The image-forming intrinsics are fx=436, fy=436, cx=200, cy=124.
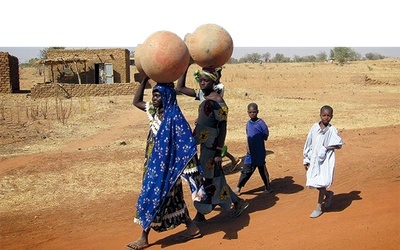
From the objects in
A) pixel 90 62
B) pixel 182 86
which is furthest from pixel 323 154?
pixel 90 62

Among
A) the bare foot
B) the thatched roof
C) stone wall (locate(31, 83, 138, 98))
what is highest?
the thatched roof

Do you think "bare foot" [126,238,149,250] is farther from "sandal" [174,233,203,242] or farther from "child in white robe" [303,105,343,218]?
"child in white robe" [303,105,343,218]

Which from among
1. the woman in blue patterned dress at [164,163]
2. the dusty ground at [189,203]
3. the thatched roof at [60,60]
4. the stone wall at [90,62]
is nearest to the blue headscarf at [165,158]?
the woman in blue patterned dress at [164,163]

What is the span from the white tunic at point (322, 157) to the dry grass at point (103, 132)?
294 cm

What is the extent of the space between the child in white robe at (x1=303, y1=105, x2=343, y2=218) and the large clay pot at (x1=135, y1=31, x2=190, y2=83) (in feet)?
6.29

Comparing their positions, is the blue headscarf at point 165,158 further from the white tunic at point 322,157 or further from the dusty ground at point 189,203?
the white tunic at point 322,157

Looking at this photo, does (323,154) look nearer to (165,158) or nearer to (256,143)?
(256,143)

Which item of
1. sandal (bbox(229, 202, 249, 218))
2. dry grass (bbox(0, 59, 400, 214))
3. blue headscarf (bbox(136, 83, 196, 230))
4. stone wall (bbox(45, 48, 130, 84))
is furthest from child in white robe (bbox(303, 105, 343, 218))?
stone wall (bbox(45, 48, 130, 84))

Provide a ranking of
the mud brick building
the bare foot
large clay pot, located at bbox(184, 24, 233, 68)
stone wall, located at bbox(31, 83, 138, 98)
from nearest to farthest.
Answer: the bare foot
large clay pot, located at bbox(184, 24, 233, 68)
stone wall, located at bbox(31, 83, 138, 98)
the mud brick building

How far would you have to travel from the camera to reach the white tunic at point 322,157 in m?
5.10

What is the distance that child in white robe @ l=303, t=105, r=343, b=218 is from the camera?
5094mm

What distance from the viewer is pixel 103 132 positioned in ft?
39.3

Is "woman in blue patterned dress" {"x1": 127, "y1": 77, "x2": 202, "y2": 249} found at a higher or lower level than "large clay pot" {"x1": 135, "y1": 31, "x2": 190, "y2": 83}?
lower

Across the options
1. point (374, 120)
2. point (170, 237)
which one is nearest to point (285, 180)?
point (170, 237)
